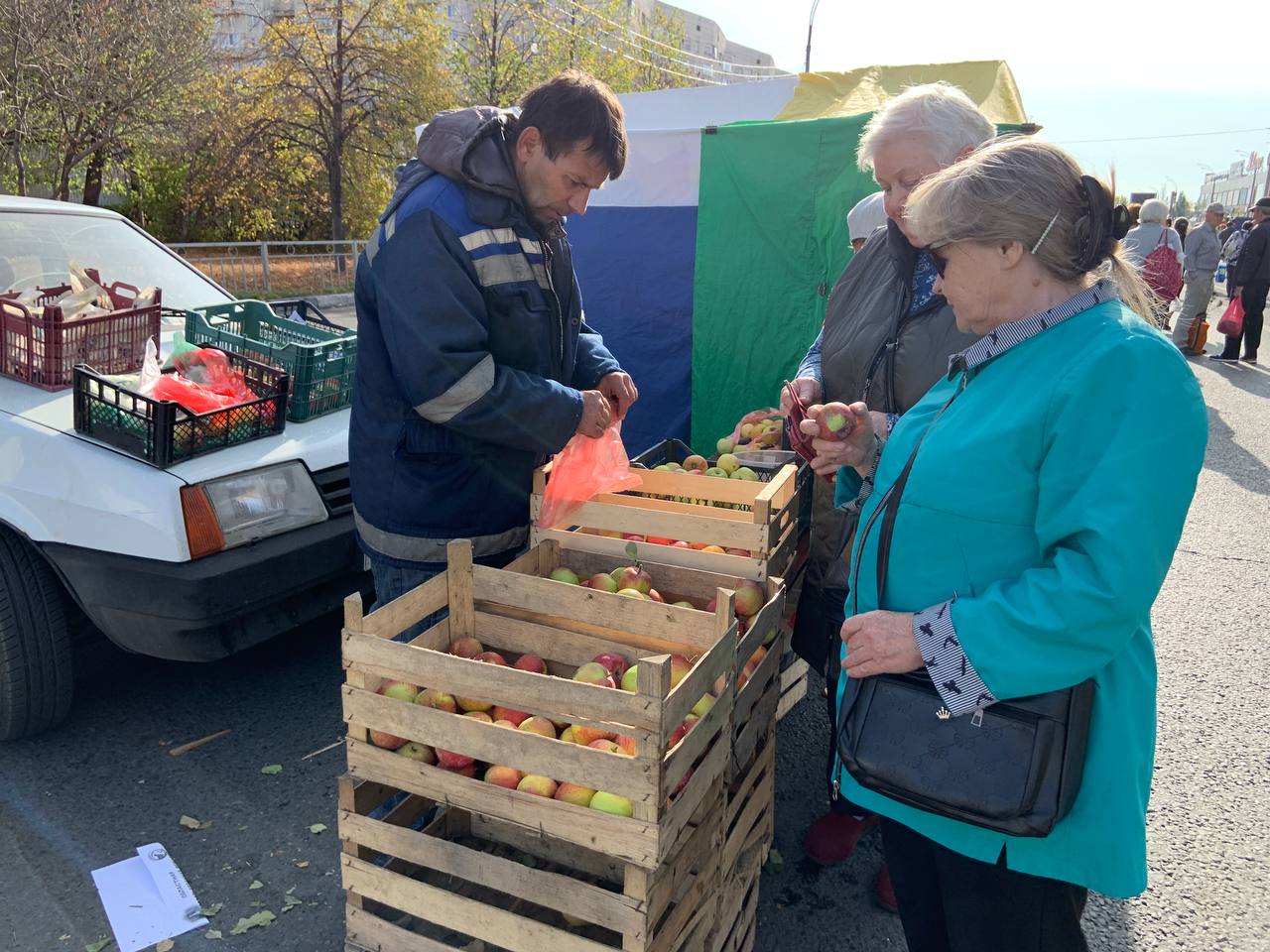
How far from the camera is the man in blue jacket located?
2199 mm

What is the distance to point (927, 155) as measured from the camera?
242cm

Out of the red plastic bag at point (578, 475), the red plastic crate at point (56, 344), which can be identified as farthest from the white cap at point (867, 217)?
the red plastic crate at point (56, 344)

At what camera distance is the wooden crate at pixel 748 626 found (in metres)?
2.38

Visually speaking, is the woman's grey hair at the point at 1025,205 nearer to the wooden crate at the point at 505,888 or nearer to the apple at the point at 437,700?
the wooden crate at the point at 505,888

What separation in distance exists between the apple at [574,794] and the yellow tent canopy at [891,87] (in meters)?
4.71

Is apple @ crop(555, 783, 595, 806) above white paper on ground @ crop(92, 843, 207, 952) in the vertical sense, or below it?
above

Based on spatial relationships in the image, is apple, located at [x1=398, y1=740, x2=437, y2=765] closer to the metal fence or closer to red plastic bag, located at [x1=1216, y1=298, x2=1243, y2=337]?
red plastic bag, located at [x1=1216, y1=298, x2=1243, y2=337]

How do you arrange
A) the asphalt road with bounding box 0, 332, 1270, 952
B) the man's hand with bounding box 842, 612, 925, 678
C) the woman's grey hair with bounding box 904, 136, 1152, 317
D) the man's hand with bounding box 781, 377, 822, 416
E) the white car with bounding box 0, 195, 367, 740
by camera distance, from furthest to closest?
the white car with bounding box 0, 195, 367, 740 → the man's hand with bounding box 781, 377, 822, 416 → the asphalt road with bounding box 0, 332, 1270, 952 → the man's hand with bounding box 842, 612, 925, 678 → the woman's grey hair with bounding box 904, 136, 1152, 317

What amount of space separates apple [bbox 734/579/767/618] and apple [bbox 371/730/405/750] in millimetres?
997

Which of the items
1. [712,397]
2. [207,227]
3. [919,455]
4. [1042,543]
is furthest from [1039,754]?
[207,227]

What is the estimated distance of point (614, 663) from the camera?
226cm

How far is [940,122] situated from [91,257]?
395 cm

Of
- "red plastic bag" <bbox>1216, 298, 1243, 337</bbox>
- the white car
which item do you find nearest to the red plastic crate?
the white car

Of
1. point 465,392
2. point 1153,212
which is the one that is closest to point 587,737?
point 465,392
